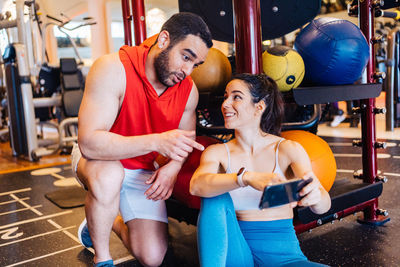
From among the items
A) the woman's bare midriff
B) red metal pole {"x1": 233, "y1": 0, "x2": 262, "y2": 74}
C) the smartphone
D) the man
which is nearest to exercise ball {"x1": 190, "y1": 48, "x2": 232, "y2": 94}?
the man

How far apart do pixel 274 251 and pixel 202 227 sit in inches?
11.4

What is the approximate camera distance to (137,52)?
174 centimetres


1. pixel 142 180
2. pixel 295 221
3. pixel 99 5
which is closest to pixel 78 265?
pixel 142 180

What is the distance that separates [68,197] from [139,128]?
5.54 ft

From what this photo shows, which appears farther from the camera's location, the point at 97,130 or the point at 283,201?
the point at 97,130

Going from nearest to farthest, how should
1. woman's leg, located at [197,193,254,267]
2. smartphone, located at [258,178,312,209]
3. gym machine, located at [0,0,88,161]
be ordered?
smartphone, located at [258,178,312,209]
woman's leg, located at [197,193,254,267]
gym machine, located at [0,0,88,161]

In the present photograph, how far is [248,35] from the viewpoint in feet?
5.45

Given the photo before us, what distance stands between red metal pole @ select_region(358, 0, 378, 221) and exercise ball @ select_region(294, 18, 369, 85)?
1.15ft

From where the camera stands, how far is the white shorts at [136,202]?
5.91 ft

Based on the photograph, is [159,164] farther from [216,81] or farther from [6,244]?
[6,244]

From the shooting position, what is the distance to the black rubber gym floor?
5.96 ft

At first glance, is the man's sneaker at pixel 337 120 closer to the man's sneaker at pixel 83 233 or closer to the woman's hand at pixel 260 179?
the man's sneaker at pixel 83 233

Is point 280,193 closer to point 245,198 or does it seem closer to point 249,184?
point 249,184

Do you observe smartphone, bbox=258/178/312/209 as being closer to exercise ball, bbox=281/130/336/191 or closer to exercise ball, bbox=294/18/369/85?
exercise ball, bbox=281/130/336/191
